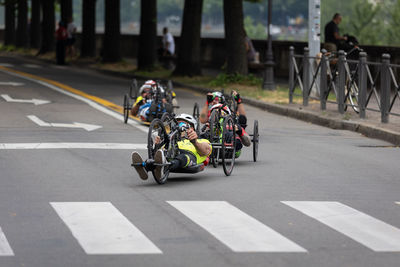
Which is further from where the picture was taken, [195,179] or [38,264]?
[195,179]

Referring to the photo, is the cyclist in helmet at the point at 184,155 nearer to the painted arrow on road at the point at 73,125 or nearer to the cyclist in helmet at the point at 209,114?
the cyclist in helmet at the point at 209,114

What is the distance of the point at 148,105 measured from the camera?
17938mm

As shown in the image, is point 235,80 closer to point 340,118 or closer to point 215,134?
point 340,118

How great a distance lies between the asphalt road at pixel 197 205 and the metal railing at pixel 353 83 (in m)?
1.60

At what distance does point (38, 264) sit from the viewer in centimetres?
735

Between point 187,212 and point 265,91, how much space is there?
54.9 feet

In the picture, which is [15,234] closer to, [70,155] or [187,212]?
[187,212]

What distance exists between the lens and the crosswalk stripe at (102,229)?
788 cm

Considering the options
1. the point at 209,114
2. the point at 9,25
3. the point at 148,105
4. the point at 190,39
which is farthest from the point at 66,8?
the point at 209,114

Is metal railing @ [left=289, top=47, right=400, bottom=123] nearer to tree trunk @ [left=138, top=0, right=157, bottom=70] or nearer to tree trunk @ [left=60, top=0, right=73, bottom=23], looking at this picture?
tree trunk @ [left=138, top=0, right=157, bottom=70]

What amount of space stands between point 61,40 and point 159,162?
103 ft

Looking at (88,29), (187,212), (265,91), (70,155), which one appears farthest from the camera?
(88,29)

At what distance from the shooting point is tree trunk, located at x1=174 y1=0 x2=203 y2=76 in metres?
31.1

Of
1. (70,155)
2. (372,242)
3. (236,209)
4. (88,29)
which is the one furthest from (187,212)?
(88,29)
